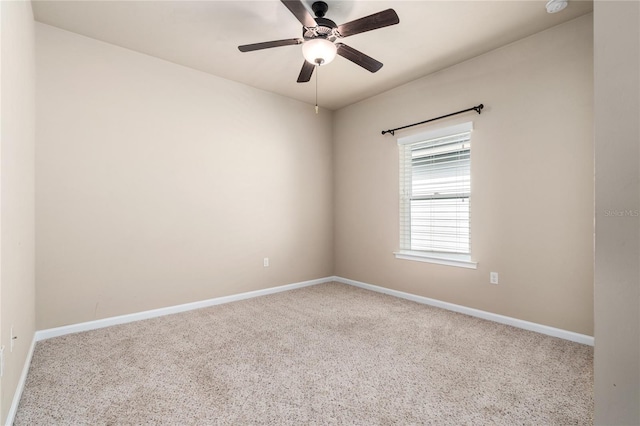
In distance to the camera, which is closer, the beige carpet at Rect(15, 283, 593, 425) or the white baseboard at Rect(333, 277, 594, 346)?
the beige carpet at Rect(15, 283, 593, 425)

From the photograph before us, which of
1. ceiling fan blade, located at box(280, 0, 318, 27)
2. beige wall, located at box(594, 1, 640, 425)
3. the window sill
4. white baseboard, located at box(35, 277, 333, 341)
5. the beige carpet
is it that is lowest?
the beige carpet

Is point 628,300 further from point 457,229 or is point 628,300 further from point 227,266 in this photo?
point 227,266

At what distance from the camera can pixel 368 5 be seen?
2443 mm

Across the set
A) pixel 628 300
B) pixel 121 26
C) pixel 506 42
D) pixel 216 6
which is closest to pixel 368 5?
pixel 216 6

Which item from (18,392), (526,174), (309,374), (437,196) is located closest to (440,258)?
(437,196)

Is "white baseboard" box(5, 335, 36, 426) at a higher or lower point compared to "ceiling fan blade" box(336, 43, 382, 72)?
lower

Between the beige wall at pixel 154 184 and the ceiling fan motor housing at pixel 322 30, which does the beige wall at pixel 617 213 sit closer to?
the ceiling fan motor housing at pixel 322 30

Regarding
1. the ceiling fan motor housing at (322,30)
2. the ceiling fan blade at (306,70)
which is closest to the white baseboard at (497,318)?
the ceiling fan blade at (306,70)

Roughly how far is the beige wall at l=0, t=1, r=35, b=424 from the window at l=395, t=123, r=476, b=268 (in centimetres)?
353

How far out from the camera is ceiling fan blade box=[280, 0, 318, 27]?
1961mm

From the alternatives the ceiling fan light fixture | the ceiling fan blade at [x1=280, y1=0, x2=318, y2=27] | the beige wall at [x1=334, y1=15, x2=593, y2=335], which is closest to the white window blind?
the beige wall at [x1=334, y1=15, x2=593, y2=335]

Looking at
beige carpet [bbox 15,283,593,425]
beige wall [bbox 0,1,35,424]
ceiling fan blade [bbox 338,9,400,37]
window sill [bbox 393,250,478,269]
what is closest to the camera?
beige wall [bbox 0,1,35,424]

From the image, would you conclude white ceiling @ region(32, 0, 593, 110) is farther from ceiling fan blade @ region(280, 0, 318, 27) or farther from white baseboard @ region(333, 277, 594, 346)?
white baseboard @ region(333, 277, 594, 346)

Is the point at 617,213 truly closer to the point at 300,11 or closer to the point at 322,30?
the point at 300,11
